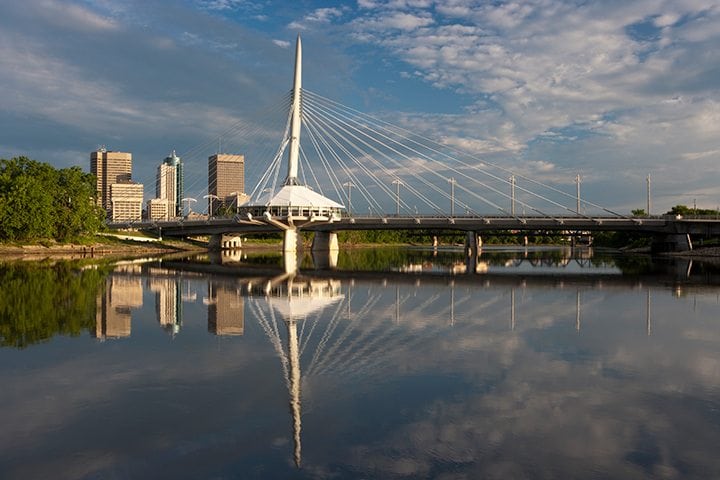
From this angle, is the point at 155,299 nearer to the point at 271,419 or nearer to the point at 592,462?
the point at 271,419

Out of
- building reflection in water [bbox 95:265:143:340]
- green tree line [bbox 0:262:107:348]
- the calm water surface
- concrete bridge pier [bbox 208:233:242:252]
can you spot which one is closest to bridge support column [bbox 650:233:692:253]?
the calm water surface

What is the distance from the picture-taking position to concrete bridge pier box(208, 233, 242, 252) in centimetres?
12288

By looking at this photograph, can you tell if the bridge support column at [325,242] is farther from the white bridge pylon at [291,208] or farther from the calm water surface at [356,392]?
the calm water surface at [356,392]

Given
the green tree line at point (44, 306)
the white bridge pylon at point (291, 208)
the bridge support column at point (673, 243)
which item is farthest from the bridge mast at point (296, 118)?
the bridge support column at point (673, 243)

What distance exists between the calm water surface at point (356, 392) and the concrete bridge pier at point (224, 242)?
95.0 m

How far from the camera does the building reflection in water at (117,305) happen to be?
869 inches

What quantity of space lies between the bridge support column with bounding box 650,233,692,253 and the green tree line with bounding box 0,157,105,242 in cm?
9290

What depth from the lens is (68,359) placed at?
55.4 feet

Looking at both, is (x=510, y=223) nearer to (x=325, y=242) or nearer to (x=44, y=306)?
(x=325, y=242)

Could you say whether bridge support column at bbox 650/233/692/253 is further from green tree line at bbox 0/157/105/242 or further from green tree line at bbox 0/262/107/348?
green tree line at bbox 0/157/105/242

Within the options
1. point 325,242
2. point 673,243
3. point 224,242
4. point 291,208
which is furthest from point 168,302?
point 224,242

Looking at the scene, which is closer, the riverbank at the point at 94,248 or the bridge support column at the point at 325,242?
the riverbank at the point at 94,248

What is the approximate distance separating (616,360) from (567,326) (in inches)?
258

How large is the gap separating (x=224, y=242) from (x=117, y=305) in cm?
10667
